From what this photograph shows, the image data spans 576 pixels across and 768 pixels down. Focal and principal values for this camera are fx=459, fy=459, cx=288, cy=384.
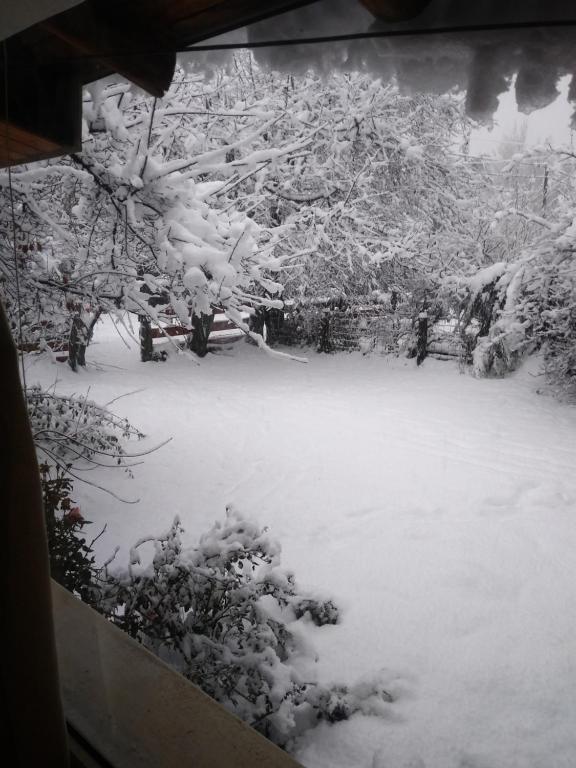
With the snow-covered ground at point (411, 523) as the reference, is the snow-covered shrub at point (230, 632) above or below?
above

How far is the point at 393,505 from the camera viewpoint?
420 cm

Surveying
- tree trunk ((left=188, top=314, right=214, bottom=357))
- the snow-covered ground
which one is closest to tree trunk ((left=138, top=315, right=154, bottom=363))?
tree trunk ((left=188, top=314, right=214, bottom=357))

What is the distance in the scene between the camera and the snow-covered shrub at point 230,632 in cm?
182

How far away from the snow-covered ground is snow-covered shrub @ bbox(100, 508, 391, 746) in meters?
0.20

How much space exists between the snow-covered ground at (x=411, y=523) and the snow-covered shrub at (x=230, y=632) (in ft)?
0.65

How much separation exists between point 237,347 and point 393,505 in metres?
7.36

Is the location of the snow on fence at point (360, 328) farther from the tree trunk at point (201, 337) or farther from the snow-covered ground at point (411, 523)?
the tree trunk at point (201, 337)

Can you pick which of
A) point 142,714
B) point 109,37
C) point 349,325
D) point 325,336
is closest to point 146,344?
point 325,336

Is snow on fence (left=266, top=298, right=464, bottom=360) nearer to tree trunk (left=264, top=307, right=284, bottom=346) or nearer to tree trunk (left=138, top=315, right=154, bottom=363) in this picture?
tree trunk (left=264, top=307, right=284, bottom=346)

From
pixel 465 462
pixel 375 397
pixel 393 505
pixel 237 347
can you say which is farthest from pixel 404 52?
pixel 237 347

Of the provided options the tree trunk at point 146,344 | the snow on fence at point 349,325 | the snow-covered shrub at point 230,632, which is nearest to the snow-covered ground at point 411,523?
the snow-covered shrub at point 230,632

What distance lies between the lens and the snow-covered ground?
203 cm

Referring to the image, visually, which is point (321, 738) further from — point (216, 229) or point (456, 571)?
point (216, 229)

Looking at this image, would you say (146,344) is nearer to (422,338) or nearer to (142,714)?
(422,338)
